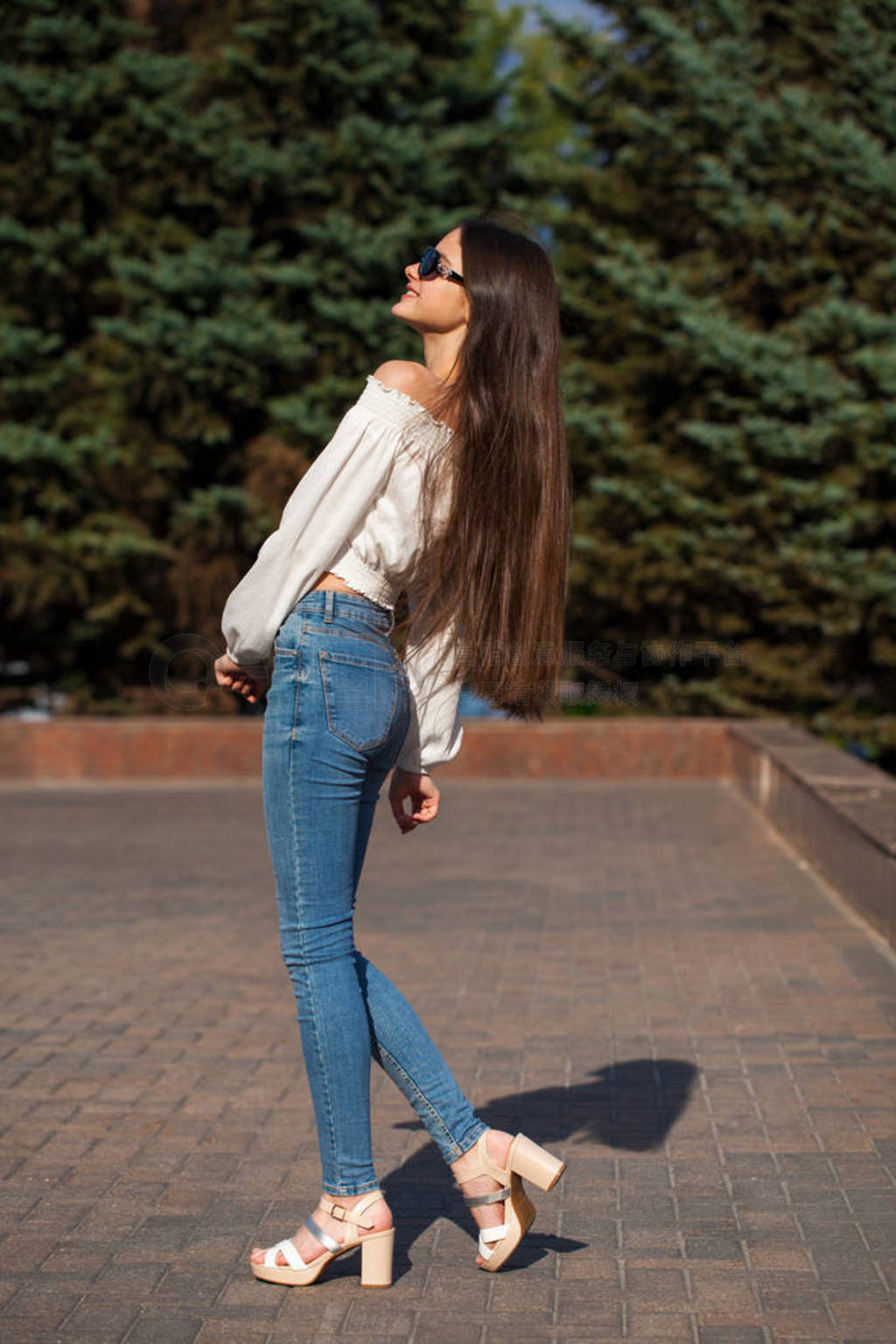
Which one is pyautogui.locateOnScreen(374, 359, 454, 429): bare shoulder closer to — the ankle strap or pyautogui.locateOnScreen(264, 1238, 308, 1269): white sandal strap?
the ankle strap

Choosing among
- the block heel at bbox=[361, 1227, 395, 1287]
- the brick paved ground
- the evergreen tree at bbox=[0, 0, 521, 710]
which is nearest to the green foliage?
the evergreen tree at bbox=[0, 0, 521, 710]

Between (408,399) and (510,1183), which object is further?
(510,1183)

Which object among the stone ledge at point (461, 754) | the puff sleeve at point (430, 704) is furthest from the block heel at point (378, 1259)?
the stone ledge at point (461, 754)

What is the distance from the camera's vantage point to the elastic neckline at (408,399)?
3014 mm

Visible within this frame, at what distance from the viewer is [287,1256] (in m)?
3.16

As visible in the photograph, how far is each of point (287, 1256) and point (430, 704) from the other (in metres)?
1.08

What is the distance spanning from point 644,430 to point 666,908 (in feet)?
30.5

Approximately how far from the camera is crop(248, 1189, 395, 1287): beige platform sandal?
3.11 m

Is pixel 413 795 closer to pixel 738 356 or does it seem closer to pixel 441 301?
pixel 441 301

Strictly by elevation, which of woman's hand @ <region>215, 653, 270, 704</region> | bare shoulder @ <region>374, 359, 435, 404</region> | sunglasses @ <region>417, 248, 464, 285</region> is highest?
sunglasses @ <region>417, 248, 464, 285</region>

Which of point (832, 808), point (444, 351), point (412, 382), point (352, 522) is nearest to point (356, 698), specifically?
point (352, 522)

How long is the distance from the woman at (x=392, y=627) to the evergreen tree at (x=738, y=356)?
38.9 ft

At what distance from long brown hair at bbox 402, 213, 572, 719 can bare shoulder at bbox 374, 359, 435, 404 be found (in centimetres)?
3

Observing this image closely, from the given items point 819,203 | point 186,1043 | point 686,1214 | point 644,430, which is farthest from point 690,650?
point 686,1214
